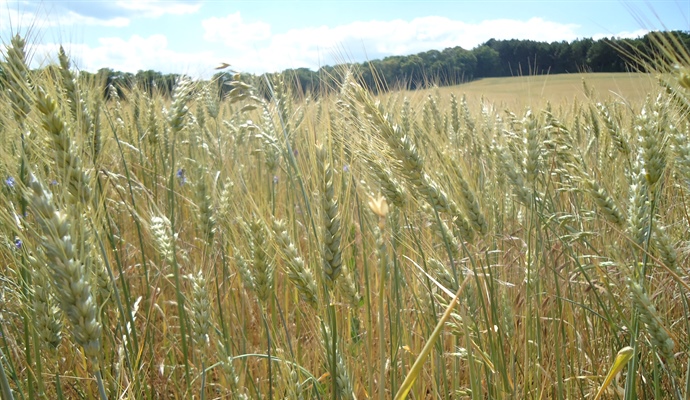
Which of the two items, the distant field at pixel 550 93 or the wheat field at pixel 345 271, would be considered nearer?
the wheat field at pixel 345 271

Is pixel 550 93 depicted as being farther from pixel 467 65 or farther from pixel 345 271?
pixel 467 65

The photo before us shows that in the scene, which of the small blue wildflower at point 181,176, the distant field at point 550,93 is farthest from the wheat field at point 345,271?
the small blue wildflower at point 181,176

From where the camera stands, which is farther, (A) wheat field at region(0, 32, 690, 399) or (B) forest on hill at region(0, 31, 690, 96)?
(B) forest on hill at region(0, 31, 690, 96)

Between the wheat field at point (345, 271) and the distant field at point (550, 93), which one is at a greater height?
the distant field at point (550, 93)

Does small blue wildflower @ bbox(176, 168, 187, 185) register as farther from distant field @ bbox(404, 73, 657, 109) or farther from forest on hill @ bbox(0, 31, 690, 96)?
distant field @ bbox(404, 73, 657, 109)

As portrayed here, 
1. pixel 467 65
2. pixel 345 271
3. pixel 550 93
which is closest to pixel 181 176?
pixel 345 271

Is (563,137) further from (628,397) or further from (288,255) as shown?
(288,255)

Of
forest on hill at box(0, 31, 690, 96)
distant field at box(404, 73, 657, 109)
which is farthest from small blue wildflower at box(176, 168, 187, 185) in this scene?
distant field at box(404, 73, 657, 109)

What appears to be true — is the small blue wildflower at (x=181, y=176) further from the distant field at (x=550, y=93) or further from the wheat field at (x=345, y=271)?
the distant field at (x=550, y=93)

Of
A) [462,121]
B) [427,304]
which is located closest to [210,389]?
[427,304]

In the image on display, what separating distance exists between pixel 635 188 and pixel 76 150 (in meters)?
Answer: 1.34

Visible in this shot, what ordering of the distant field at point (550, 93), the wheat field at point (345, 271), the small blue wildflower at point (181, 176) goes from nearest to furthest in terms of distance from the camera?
the wheat field at point (345, 271), the distant field at point (550, 93), the small blue wildflower at point (181, 176)

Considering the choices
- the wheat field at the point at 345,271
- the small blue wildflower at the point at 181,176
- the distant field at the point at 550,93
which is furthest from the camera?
the small blue wildflower at the point at 181,176

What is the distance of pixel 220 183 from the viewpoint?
2.40m
